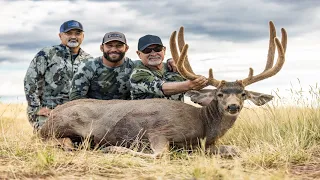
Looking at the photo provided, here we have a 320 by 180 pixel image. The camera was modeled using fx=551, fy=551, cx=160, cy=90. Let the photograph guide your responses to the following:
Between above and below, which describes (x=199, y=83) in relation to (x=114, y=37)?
below

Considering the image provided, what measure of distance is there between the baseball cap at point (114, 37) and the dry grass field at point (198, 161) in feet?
7.51

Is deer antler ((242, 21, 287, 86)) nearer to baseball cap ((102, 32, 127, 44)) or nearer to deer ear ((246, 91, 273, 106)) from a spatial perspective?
deer ear ((246, 91, 273, 106))

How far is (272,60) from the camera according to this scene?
8141 millimetres

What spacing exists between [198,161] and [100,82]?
13.4 ft

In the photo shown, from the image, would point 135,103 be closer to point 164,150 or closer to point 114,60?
point 164,150

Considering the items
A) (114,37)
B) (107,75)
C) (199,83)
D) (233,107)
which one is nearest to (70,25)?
(114,37)

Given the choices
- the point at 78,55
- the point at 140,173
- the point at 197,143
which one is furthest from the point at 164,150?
the point at 78,55

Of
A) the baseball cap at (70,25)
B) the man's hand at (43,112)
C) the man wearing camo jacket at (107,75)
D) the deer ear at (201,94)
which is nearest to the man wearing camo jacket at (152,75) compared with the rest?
the deer ear at (201,94)

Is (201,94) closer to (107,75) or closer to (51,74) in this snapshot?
(107,75)

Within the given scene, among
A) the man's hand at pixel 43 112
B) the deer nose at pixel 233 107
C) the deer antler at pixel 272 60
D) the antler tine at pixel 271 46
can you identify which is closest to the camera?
the deer nose at pixel 233 107

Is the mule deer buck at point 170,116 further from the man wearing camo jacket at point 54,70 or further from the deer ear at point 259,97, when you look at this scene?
the man wearing camo jacket at point 54,70

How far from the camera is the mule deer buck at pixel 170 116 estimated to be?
7.37 metres

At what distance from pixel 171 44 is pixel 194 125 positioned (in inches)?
48.3

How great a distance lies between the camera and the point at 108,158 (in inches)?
258
